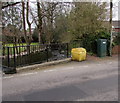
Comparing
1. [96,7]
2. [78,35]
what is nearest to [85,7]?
[96,7]

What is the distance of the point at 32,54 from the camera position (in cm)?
819

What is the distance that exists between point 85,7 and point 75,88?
8622mm

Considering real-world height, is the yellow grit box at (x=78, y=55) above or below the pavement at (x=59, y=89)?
above

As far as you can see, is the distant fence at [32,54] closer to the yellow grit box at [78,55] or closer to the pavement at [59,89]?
the yellow grit box at [78,55]

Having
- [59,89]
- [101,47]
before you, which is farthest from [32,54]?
[101,47]

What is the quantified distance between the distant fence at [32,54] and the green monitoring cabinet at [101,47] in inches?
114

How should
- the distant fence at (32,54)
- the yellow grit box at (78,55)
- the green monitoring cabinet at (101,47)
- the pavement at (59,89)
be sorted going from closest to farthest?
the pavement at (59,89) → the distant fence at (32,54) → the yellow grit box at (78,55) → the green monitoring cabinet at (101,47)

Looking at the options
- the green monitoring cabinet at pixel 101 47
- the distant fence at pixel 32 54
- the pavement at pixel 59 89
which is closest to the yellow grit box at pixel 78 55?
the distant fence at pixel 32 54

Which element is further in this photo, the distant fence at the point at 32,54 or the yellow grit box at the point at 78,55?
the yellow grit box at the point at 78,55

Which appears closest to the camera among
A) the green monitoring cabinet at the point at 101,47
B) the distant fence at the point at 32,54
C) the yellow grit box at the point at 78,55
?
the distant fence at the point at 32,54

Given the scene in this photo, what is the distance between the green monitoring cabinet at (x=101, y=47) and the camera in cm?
1116

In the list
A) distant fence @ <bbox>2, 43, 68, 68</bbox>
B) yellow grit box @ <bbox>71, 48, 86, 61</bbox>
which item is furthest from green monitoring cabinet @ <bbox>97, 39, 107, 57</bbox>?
distant fence @ <bbox>2, 43, 68, 68</bbox>

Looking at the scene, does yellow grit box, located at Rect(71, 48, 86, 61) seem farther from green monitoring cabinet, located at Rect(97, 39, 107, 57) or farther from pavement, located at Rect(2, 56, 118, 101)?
pavement, located at Rect(2, 56, 118, 101)

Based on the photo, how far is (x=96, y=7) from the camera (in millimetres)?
11758
